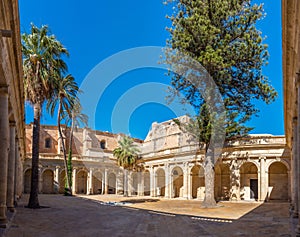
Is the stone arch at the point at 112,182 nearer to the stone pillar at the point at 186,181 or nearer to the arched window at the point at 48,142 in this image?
the arched window at the point at 48,142

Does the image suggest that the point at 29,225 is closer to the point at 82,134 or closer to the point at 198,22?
the point at 198,22

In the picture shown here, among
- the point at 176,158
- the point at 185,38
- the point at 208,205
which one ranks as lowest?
the point at 208,205

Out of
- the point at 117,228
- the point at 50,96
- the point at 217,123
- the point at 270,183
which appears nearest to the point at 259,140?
the point at 270,183

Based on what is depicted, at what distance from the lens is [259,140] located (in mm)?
32188

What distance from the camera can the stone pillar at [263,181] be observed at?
3136cm

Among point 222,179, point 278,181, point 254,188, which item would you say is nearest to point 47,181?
point 222,179

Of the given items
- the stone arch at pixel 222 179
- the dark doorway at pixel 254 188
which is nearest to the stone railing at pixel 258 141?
the stone arch at pixel 222 179

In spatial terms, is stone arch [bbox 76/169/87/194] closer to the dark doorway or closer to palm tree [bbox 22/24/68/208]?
the dark doorway

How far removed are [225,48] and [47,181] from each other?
34.3 meters

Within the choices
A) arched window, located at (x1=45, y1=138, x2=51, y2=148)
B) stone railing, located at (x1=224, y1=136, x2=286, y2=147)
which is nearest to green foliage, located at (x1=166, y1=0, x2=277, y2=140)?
stone railing, located at (x1=224, y1=136, x2=286, y2=147)

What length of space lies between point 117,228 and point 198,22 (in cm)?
1643

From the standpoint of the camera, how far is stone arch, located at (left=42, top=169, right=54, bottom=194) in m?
47.8

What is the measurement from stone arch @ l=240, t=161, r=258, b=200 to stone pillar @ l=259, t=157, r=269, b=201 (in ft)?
6.43

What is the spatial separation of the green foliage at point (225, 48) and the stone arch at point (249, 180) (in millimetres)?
10475
